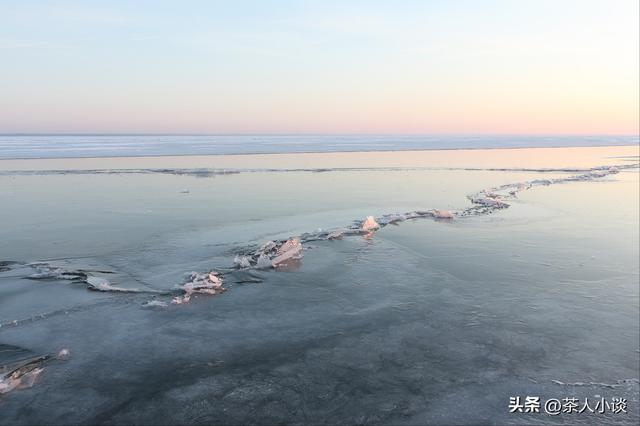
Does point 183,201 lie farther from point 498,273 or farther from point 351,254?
point 498,273

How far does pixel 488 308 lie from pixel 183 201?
8.90 metres

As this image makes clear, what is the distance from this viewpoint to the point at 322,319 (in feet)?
16.1

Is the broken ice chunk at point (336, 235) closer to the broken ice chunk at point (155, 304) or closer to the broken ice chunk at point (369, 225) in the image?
the broken ice chunk at point (369, 225)

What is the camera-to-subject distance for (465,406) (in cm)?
342

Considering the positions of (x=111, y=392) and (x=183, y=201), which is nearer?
(x=111, y=392)

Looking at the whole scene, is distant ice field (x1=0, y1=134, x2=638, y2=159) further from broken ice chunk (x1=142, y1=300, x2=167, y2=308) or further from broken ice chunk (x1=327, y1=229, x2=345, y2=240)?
broken ice chunk (x1=142, y1=300, x2=167, y2=308)

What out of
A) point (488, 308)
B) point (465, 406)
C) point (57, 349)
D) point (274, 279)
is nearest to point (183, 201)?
point (274, 279)

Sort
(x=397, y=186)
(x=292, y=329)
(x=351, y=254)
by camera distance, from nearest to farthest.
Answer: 1. (x=292, y=329)
2. (x=351, y=254)
3. (x=397, y=186)

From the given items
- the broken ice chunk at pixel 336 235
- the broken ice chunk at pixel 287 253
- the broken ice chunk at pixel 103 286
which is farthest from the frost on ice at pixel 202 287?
the broken ice chunk at pixel 336 235

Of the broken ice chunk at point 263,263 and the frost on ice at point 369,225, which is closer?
the broken ice chunk at point 263,263

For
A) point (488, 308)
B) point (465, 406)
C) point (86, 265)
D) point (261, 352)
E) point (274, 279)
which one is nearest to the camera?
point (465, 406)

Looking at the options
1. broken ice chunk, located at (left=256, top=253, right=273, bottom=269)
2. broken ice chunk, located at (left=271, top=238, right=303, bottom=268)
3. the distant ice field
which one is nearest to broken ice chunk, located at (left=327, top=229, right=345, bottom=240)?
broken ice chunk, located at (left=271, top=238, right=303, bottom=268)

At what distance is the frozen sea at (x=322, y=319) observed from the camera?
3.44m

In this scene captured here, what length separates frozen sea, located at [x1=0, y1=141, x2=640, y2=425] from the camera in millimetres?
3443
